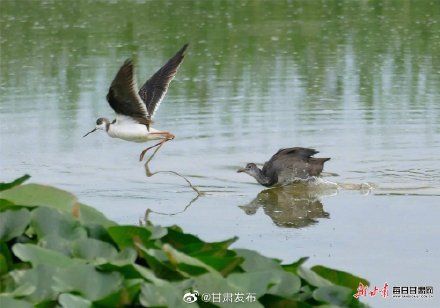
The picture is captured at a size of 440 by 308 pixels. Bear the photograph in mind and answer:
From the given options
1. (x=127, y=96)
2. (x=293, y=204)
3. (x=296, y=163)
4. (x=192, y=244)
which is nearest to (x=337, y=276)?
(x=192, y=244)

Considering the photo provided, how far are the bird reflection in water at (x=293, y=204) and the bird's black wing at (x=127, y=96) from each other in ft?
4.58

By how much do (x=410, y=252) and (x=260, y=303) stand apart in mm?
3743

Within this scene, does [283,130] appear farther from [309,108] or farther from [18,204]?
[18,204]

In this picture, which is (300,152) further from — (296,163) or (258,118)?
(258,118)

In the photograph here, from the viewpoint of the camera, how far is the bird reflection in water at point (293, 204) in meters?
9.75

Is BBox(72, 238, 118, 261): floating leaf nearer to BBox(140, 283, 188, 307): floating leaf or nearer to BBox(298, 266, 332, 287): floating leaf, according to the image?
BBox(140, 283, 188, 307): floating leaf

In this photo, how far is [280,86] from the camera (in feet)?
52.6

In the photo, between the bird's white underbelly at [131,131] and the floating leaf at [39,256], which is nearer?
the floating leaf at [39,256]

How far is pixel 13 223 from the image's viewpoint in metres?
5.44

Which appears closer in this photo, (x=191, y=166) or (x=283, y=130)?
(x=191, y=166)

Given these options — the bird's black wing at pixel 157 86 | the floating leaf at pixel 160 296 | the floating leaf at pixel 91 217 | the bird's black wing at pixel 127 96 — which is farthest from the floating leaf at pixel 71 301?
the bird's black wing at pixel 157 86

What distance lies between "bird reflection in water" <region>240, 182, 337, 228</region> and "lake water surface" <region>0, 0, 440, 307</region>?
0.02 meters

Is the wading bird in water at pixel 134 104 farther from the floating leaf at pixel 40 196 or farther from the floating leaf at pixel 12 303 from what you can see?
the floating leaf at pixel 12 303

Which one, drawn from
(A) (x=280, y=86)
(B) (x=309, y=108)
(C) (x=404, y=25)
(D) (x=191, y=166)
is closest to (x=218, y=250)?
(D) (x=191, y=166)
